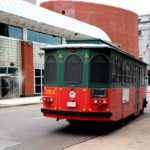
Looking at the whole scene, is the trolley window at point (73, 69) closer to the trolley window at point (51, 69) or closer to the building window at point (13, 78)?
the trolley window at point (51, 69)

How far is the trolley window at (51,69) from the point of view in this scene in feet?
43.6

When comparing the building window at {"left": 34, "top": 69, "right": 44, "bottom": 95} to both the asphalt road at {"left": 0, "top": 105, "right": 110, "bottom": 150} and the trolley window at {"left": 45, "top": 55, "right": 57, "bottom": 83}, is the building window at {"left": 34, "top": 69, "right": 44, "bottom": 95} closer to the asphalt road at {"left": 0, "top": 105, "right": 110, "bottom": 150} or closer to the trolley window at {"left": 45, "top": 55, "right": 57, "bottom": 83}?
the asphalt road at {"left": 0, "top": 105, "right": 110, "bottom": 150}

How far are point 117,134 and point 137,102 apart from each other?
17.9 feet

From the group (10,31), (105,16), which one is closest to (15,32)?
(10,31)

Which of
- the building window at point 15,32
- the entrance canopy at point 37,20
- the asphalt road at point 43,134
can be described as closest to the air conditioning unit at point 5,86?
the building window at point 15,32

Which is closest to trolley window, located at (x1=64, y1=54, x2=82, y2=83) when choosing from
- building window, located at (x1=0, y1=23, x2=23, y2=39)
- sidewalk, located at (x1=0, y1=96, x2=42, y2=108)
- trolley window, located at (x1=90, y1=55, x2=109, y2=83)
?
trolley window, located at (x1=90, y1=55, x2=109, y2=83)

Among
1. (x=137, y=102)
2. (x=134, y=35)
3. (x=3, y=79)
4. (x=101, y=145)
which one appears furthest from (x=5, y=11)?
(x=134, y=35)

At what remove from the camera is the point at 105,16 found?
238 ft

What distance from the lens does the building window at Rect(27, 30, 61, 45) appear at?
40697 mm

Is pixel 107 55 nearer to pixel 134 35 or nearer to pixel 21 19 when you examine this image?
pixel 21 19

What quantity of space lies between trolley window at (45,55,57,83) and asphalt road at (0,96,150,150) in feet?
5.53

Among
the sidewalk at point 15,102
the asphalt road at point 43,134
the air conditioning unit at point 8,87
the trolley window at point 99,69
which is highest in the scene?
the trolley window at point 99,69

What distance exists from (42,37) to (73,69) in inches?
1186

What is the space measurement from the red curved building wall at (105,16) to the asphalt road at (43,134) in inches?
2182
